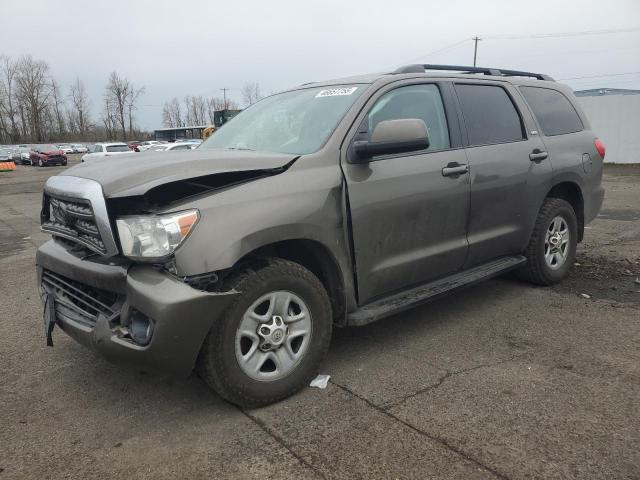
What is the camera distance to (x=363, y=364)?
347cm

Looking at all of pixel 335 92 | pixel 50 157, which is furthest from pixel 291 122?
pixel 50 157

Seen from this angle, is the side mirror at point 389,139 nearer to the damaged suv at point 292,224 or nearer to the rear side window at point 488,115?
the damaged suv at point 292,224

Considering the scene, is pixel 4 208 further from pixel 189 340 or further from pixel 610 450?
pixel 610 450

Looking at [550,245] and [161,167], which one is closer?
[161,167]

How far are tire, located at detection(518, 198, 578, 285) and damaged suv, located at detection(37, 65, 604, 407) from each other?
15 cm

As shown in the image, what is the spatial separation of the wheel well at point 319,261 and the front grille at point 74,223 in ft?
3.02

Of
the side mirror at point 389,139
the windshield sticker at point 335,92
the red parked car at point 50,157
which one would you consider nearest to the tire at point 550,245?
the side mirror at point 389,139

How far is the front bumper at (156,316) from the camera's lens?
249 cm

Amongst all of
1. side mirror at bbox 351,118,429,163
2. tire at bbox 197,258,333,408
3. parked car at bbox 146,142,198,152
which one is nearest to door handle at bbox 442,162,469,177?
side mirror at bbox 351,118,429,163

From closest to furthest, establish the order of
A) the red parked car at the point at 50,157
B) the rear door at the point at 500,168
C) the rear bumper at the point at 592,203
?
1. the rear door at the point at 500,168
2. the rear bumper at the point at 592,203
3. the red parked car at the point at 50,157

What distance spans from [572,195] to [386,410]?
341 centimetres

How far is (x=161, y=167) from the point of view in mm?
2727

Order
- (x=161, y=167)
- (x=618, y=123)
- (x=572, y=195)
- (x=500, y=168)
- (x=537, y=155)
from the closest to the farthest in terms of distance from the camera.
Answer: (x=161, y=167), (x=500, y=168), (x=537, y=155), (x=572, y=195), (x=618, y=123)

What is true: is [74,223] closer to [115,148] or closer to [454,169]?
[454,169]
